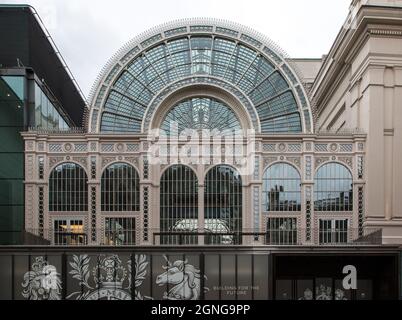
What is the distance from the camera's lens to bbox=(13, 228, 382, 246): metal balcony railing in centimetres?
3409

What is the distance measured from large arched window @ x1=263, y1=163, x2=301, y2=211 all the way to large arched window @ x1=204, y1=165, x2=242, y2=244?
1976 millimetres

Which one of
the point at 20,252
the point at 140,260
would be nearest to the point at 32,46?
the point at 20,252

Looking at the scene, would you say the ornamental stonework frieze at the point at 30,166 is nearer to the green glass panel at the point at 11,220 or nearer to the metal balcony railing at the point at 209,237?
the green glass panel at the point at 11,220

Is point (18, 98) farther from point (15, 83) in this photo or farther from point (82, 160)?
point (82, 160)

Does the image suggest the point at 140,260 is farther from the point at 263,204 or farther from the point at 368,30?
the point at 368,30

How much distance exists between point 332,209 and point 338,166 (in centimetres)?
307

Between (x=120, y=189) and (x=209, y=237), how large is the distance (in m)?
7.34

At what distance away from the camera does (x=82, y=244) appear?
110ft

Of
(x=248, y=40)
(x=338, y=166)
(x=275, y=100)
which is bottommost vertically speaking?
(x=338, y=166)

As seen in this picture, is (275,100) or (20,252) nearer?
(20,252)

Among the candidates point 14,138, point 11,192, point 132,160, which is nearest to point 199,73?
point 132,160

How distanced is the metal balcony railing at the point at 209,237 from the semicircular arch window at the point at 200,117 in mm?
7608

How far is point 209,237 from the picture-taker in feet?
111
